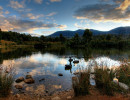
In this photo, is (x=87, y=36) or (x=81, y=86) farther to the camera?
(x=87, y=36)

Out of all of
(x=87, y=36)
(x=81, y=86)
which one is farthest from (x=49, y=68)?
(x=87, y=36)

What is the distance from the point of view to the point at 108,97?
5008 millimetres

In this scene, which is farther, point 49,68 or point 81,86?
point 49,68

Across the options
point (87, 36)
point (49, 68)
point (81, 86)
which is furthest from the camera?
point (87, 36)

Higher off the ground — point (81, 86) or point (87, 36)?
point (87, 36)

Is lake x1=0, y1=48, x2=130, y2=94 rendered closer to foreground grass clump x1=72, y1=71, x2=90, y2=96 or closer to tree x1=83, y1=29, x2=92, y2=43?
foreground grass clump x1=72, y1=71, x2=90, y2=96

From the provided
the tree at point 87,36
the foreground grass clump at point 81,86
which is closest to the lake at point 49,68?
the foreground grass clump at point 81,86

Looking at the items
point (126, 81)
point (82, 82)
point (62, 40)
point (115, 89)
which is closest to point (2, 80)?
point (82, 82)

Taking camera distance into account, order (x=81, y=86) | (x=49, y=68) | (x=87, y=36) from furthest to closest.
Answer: (x=87, y=36)
(x=49, y=68)
(x=81, y=86)

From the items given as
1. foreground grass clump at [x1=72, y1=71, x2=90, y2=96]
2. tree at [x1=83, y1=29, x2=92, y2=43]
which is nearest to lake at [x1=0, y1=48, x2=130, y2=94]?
foreground grass clump at [x1=72, y1=71, x2=90, y2=96]

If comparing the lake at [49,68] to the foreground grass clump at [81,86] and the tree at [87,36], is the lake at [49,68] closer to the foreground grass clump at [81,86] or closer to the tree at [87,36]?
the foreground grass clump at [81,86]

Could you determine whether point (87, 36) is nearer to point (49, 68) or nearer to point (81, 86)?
point (49, 68)

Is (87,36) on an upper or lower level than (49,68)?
upper

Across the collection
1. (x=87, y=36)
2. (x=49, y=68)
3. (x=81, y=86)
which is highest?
(x=87, y=36)
